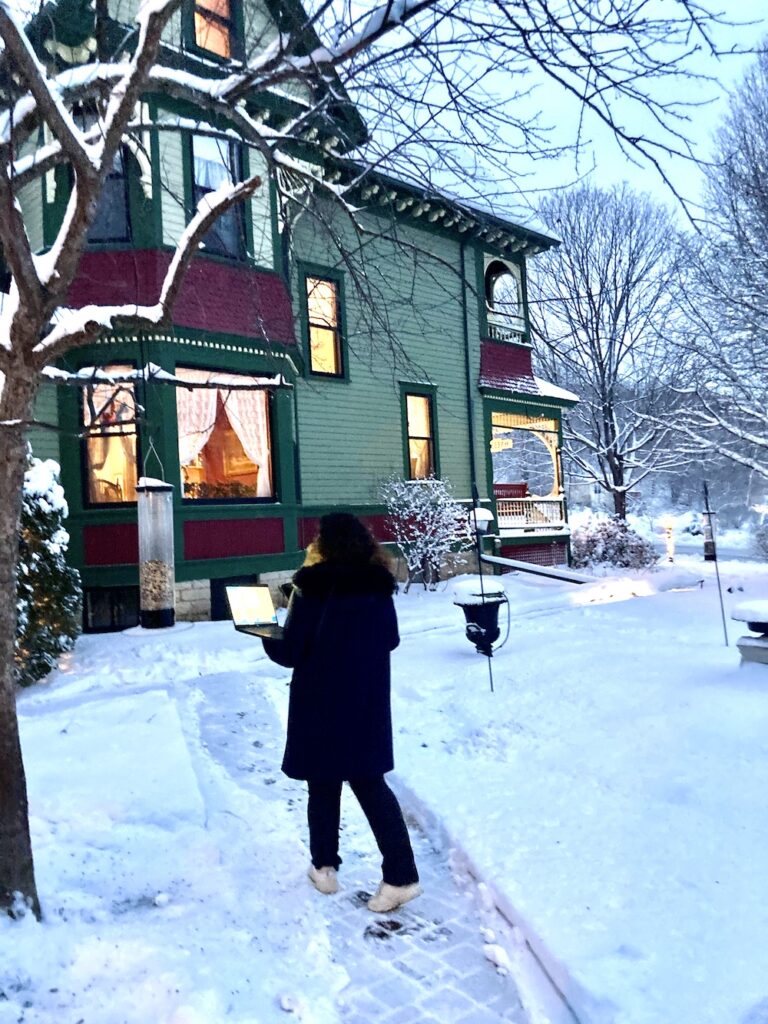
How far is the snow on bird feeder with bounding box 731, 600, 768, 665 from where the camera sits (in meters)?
6.52

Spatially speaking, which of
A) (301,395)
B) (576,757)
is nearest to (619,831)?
(576,757)

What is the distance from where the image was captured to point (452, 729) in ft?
20.2

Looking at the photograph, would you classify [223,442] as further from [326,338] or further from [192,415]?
[326,338]

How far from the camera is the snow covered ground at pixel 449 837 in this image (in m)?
2.81

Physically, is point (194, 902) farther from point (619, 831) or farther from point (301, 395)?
point (301, 395)

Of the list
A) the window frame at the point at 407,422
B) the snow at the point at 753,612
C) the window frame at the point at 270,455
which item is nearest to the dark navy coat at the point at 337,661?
the snow at the point at 753,612

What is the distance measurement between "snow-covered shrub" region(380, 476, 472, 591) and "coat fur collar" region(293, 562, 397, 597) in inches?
430

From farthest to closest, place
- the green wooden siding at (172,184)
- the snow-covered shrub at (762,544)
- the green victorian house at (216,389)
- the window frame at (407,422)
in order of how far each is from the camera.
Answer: the snow-covered shrub at (762,544), the window frame at (407,422), the green wooden siding at (172,184), the green victorian house at (216,389)

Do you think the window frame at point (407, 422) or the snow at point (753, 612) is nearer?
the snow at point (753, 612)

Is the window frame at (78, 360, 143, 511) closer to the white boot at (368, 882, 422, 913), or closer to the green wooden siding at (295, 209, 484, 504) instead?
the green wooden siding at (295, 209, 484, 504)

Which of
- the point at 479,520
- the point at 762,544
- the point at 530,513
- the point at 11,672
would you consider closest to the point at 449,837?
the point at 11,672

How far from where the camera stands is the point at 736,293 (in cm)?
1634

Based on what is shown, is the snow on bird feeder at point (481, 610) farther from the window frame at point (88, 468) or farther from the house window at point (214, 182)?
the house window at point (214, 182)

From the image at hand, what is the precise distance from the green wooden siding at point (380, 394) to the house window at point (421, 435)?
0.78 feet
